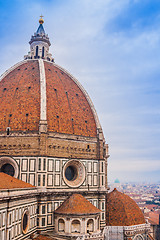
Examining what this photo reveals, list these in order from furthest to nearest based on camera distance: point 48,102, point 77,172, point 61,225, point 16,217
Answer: point 77,172
point 48,102
point 61,225
point 16,217

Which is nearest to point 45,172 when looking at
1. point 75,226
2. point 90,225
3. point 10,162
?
point 10,162

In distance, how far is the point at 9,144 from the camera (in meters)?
25.1

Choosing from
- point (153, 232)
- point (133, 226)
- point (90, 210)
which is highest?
A: point (90, 210)

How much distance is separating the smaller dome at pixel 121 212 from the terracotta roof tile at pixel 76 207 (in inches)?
190

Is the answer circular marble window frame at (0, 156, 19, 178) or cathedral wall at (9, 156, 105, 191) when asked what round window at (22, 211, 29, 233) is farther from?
circular marble window frame at (0, 156, 19, 178)

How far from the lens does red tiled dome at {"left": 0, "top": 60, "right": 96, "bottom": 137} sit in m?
26.1

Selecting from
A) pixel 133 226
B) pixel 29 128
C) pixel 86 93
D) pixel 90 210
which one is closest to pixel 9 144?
pixel 29 128

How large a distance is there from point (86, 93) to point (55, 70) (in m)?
4.52

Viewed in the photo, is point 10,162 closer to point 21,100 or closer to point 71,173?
point 21,100

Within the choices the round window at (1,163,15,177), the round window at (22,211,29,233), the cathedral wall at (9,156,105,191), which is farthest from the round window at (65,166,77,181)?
the round window at (22,211,29,233)

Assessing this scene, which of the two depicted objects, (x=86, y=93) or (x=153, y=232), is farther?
(x=153, y=232)

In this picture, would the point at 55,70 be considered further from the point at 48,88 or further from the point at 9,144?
the point at 9,144

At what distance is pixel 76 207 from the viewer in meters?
23.8

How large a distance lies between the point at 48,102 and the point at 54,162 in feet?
20.1
